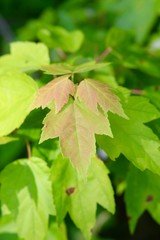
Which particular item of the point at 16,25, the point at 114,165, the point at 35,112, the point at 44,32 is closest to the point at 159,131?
the point at 114,165

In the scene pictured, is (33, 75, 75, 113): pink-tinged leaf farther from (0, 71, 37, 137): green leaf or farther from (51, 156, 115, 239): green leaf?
(51, 156, 115, 239): green leaf

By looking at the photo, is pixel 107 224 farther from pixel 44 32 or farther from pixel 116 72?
pixel 44 32

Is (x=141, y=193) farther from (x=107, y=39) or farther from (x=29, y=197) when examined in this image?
(x=107, y=39)

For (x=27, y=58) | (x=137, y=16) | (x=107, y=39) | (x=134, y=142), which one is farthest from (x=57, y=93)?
(x=137, y=16)

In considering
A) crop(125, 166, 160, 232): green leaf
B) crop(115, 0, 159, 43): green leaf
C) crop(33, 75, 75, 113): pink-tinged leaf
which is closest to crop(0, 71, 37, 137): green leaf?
crop(33, 75, 75, 113): pink-tinged leaf

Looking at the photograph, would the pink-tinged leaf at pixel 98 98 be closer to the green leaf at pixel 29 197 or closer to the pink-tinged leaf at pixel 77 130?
the pink-tinged leaf at pixel 77 130
